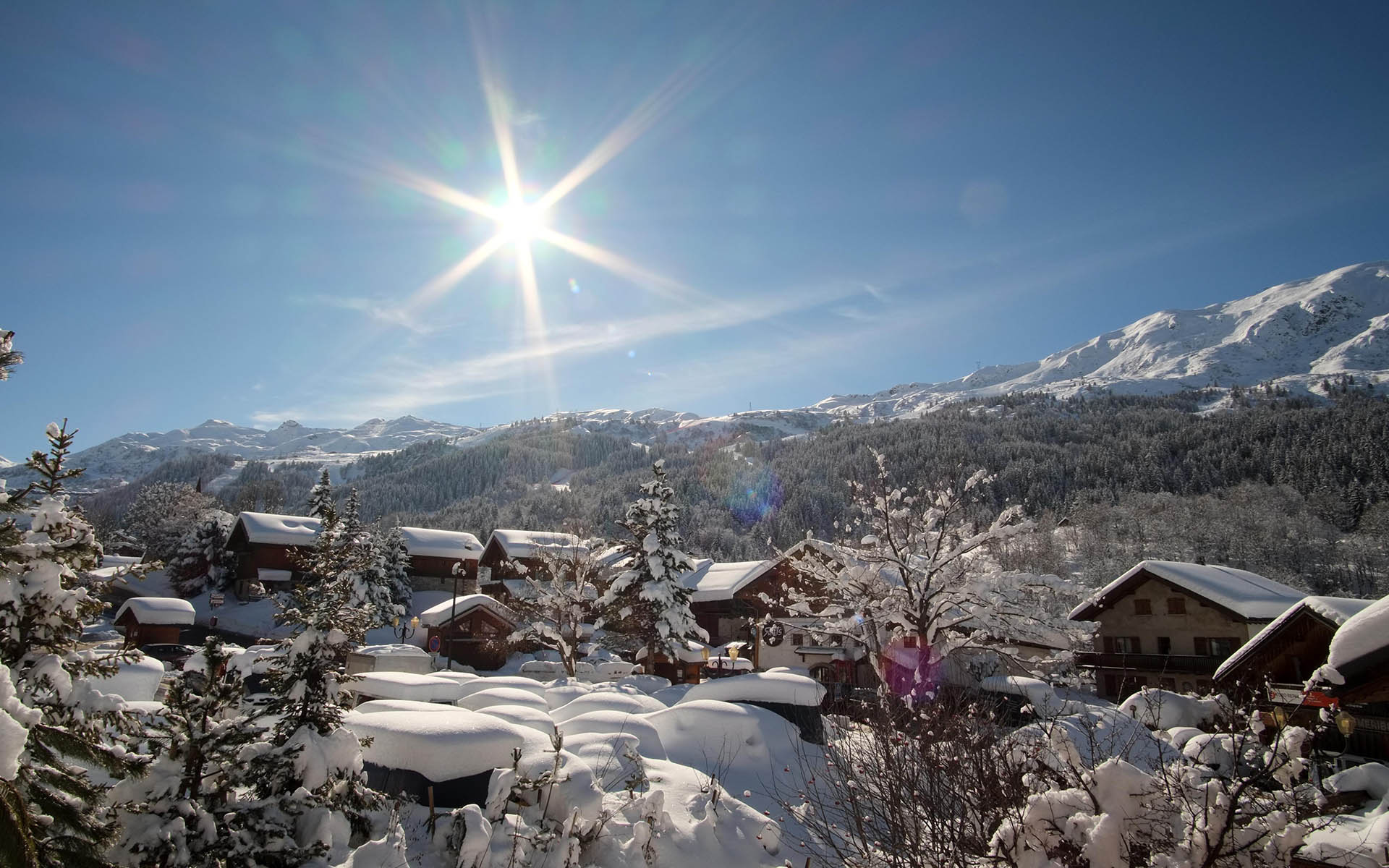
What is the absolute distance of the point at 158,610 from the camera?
133ft

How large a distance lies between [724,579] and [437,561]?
29.4 m

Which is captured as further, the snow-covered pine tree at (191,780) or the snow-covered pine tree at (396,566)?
the snow-covered pine tree at (396,566)

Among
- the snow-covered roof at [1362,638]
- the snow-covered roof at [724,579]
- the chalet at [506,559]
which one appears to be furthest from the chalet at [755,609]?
the snow-covered roof at [1362,638]

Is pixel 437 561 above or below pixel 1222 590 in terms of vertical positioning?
above

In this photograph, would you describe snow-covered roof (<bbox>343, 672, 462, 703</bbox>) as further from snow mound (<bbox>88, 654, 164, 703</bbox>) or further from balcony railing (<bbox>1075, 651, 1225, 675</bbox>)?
balcony railing (<bbox>1075, 651, 1225, 675</bbox>)

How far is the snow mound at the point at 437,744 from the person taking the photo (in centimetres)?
1116

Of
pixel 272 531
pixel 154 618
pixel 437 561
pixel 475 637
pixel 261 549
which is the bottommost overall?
pixel 475 637

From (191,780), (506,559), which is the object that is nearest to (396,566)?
(506,559)

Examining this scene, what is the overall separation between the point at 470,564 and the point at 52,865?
2384 inches

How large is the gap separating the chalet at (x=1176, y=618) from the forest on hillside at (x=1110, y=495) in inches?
1028

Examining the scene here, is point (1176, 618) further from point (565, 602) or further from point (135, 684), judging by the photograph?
point (135, 684)

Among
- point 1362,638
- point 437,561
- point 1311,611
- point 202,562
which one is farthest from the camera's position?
point 437,561

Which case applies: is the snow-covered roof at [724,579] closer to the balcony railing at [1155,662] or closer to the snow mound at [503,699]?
the balcony railing at [1155,662]

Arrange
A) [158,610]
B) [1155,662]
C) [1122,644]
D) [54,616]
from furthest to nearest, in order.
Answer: [158,610] → [1122,644] → [1155,662] → [54,616]
